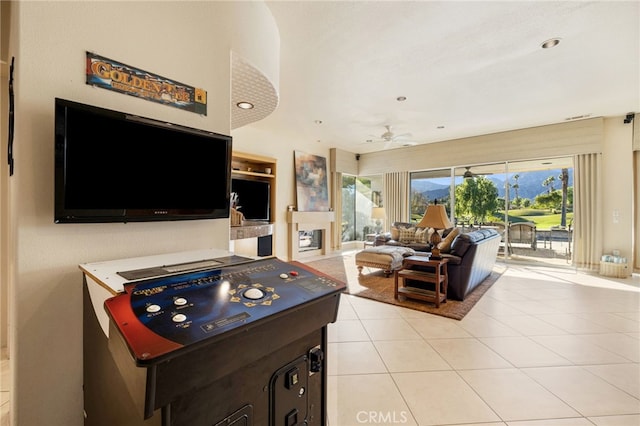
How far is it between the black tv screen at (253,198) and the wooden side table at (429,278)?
3.16m

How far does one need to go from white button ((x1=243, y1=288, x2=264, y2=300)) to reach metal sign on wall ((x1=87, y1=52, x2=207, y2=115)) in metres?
1.09

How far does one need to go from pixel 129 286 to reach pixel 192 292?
0.61ft

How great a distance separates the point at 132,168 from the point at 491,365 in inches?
109

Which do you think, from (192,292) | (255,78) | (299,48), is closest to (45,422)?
(192,292)

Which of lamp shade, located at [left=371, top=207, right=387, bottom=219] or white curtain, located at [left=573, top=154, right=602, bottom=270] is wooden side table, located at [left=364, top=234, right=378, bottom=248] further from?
white curtain, located at [left=573, top=154, right=602, bottom=270]

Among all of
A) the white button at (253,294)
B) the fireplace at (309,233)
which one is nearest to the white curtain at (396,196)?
→ the fireplace at (309,233)

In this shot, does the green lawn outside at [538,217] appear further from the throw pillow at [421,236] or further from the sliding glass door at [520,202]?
the throw pillow at [421,236]

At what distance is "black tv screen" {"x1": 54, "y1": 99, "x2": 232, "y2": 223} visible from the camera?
1027mm

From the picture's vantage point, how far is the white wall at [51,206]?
1007 mm

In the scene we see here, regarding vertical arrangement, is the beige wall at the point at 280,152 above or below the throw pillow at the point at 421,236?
above

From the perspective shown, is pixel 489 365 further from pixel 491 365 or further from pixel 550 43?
pixel 550 43

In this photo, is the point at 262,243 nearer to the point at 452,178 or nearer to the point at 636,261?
the point at 452,178

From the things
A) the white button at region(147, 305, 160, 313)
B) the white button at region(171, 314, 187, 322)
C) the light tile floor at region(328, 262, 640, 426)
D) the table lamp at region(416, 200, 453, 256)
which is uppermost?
the table lamp at region(416, 200, 453, 256)

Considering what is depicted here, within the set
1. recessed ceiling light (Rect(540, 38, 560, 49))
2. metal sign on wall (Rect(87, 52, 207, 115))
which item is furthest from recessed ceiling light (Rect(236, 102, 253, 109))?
recessed ceiling light (Rect(540, 38, 560, 49))
